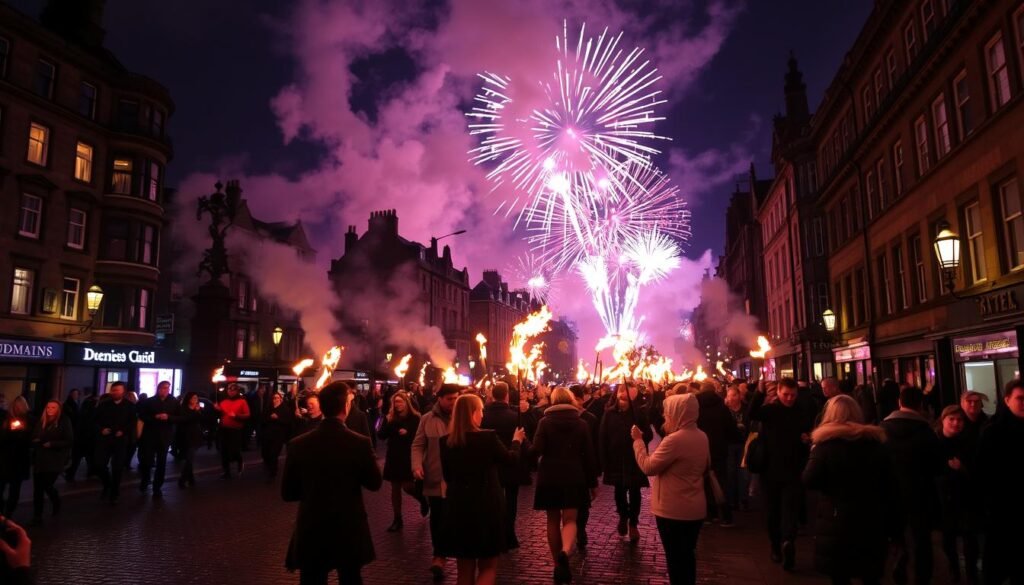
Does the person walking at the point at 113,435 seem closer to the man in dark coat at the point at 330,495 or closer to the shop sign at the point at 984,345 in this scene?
the man in dark coat at the point at 330,495

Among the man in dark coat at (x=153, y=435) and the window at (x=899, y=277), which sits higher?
the window at (x=899, y=277)

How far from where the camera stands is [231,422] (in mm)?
14680

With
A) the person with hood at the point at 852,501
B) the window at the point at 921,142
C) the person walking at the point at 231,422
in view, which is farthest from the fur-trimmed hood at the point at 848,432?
the window at the point at 921,142

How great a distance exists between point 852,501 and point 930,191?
17.0 meters

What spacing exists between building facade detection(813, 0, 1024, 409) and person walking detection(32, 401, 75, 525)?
52.4 feet

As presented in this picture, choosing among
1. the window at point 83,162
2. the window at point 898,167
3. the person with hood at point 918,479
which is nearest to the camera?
the person with hood at point 918,479

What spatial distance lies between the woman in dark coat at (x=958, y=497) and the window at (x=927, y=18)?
15973 millimetres

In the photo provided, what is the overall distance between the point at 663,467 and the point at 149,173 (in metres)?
33.2

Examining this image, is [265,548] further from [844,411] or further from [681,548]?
[844,411]

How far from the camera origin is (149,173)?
1252 inches

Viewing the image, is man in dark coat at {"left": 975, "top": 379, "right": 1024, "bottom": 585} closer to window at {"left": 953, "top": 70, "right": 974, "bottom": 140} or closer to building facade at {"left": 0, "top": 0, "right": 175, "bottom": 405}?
window at {"left": 953, "top": 70, "right": 974, "bottom": 140}

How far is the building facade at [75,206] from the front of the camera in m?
25.4

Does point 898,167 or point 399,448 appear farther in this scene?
point 898,167

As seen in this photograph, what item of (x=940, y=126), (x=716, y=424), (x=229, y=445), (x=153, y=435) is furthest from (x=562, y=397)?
(x=940, y=126)
